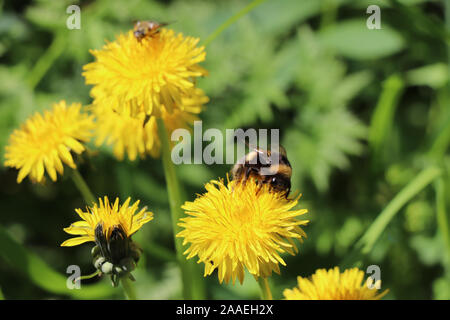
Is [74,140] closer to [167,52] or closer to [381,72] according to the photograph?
[167,52]

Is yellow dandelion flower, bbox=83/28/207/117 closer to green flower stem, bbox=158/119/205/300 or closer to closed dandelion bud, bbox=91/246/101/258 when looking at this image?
green flower stem, bbox=158/119/205/300

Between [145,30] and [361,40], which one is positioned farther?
[361,40]

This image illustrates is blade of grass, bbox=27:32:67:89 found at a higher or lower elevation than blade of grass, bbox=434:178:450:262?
higher

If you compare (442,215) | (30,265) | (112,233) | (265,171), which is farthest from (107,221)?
(442,215)

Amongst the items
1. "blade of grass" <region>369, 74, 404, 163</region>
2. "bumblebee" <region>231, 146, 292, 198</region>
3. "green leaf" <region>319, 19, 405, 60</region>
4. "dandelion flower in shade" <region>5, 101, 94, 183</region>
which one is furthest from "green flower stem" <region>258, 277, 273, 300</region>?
"green leaf" <region>319, 19, 405, 60</region>

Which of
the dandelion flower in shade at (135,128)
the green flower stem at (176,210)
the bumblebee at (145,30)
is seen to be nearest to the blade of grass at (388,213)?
the green flower stem at (176,210)

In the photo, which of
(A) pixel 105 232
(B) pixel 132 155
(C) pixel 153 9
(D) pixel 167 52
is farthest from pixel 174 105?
(C) pixel 153 9

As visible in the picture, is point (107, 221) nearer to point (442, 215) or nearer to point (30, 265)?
point (30, 265)
